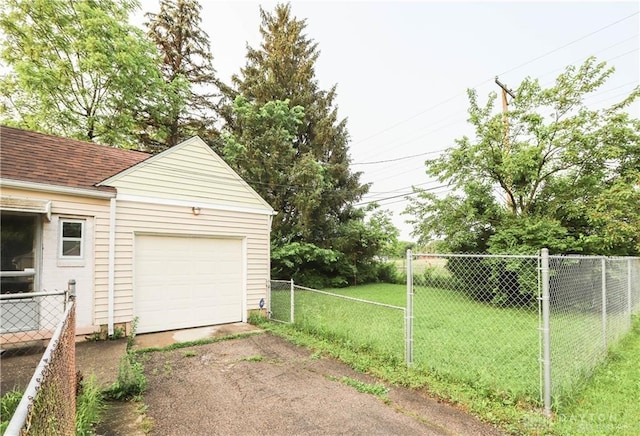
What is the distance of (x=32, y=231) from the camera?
526cm

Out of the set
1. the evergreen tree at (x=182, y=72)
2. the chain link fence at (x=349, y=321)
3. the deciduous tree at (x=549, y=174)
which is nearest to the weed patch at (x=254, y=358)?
the chain link fence at (x=349, y=321)

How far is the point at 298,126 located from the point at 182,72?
7.67 metres

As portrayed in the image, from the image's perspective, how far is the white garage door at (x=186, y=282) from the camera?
621 cm

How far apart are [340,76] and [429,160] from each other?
7.75 meters

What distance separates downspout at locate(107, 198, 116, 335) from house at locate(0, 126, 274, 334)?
0.02 meters

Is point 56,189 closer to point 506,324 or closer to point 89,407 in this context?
point 89,407

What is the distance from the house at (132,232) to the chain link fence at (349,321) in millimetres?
933

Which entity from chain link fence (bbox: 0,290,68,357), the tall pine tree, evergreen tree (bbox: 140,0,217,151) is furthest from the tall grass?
evergreen tree (bbox: 140,0,217,151)

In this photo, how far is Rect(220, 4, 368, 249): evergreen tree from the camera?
42.2ft

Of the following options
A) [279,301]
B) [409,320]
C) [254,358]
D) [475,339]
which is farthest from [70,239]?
[475,339]

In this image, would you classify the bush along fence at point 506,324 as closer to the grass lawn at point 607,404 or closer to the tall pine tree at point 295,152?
the grass lawn at point 607,404

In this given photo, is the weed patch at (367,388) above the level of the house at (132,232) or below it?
below

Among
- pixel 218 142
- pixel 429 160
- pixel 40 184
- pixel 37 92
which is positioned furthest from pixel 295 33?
pixel 40 184

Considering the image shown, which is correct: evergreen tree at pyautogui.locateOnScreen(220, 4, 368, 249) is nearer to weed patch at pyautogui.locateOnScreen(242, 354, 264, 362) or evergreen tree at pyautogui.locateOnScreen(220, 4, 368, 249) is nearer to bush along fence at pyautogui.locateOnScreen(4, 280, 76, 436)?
weed patch at pyautogui.locateOnScreen(242, 354, 264, 362)
